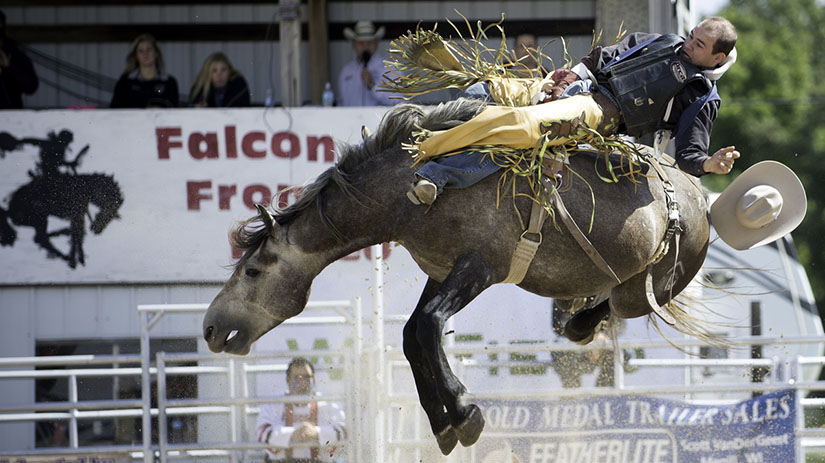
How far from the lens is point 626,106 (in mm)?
4699

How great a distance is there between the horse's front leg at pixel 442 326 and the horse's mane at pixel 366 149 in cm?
57

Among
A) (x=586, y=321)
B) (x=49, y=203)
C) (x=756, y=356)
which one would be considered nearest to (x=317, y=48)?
(x=49, y=203)

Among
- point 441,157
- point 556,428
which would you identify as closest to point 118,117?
point 556,428

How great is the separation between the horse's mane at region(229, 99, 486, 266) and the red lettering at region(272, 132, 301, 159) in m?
4.20

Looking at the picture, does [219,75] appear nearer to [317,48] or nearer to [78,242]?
[317,48]

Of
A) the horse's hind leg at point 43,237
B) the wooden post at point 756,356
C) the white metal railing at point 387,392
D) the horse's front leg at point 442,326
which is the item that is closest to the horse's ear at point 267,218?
the horse's front leg at point 442,326

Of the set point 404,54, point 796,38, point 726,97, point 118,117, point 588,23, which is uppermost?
point 796,38

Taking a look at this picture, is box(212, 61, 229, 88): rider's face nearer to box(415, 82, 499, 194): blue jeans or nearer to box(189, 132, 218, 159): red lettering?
box(189, 132, 218, 159): red lettering

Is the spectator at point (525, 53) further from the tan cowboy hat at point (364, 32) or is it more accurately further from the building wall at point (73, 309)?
the building wall at point (73, 309)

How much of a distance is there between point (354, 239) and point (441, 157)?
543 millimetres

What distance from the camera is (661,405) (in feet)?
22.1

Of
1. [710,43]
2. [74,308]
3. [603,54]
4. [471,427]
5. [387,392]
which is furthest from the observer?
[74,308]

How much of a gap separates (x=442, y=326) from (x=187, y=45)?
7367mm

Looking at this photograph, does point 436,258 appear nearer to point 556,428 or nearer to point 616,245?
point 616,245
